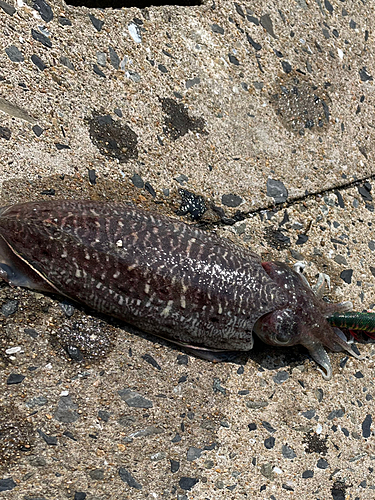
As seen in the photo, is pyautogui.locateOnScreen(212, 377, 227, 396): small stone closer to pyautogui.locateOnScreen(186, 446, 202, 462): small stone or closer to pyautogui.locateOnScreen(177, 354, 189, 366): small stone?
pyautogui.locateOnScreen(177, 354, 189, 366): small stone

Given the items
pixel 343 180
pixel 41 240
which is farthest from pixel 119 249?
pixel 343 180

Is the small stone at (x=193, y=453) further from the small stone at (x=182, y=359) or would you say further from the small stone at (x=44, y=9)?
the small stone at (x=44, y=9)

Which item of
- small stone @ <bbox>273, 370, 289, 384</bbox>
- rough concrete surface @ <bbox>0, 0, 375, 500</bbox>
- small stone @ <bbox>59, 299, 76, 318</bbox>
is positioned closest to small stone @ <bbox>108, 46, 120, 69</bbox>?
rough concrete surface @ <bbox>0, 0, 375, 500</bbox>

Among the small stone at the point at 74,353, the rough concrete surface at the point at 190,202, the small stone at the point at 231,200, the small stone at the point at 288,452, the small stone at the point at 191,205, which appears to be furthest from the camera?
the small stone at the point at 231,200

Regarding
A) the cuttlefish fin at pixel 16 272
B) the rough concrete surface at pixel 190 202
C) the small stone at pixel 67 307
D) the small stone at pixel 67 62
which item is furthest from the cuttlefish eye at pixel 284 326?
the small stone at pixel 67 62

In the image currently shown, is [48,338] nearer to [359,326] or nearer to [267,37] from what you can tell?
[359,326]

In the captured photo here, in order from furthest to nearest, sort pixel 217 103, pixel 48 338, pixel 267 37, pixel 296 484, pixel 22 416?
pixel 267 37 → pixel 217 103 → pixel 296 484 → pixel 48 338 → pixel 22 416

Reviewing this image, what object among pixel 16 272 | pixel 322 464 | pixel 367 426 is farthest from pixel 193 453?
pixel 16 272
